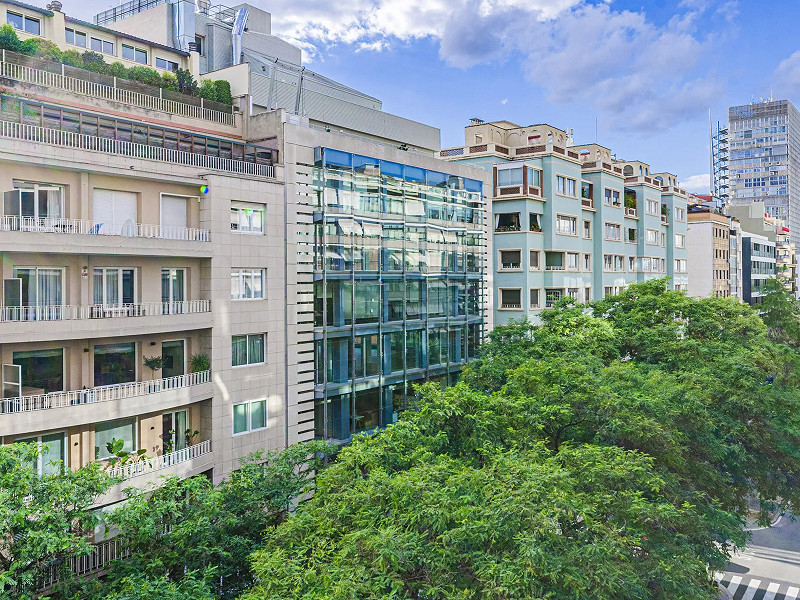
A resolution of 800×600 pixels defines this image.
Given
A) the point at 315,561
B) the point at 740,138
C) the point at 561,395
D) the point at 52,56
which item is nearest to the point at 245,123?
the point at 52,56

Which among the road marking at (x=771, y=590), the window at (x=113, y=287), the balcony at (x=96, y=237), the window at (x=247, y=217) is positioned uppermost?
the window at (x=247, y=217)

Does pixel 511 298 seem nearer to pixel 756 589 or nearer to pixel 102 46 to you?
pixel 756 589

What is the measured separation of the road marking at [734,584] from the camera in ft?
98.5

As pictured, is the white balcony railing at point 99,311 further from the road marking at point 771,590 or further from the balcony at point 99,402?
the road marking at point 771,590

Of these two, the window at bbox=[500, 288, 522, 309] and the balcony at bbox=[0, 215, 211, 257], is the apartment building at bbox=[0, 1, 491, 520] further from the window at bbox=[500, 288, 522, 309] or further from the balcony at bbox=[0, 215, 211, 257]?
the window at bbox=[500, 288, 522, 309]

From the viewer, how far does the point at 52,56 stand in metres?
26.9

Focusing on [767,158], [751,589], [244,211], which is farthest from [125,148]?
[767,158]

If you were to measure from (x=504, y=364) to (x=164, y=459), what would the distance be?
50.6 ft

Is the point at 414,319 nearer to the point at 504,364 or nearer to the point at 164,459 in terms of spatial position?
the point at 504,364

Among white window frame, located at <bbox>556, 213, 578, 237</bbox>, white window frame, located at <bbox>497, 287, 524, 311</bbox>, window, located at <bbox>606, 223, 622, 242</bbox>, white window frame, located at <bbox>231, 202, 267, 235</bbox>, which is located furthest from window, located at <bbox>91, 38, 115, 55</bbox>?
window, located at <bbox>606, 223, 622, 242</bbox>

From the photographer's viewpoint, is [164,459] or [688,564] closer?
[688,564]

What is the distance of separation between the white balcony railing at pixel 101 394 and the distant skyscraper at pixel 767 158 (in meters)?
164

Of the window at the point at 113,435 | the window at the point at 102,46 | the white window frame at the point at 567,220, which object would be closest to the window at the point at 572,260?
the white window frame at the point at 567,220

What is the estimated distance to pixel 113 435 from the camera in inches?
963
